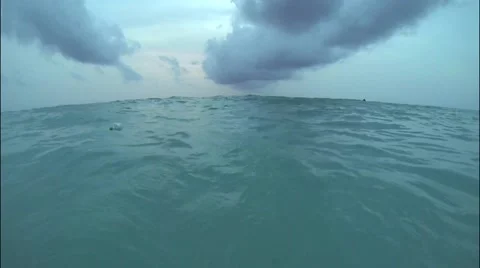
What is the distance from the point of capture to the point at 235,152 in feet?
33.9

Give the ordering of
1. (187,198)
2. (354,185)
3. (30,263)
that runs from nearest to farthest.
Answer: (30,263)
(187,198)
(354,185)

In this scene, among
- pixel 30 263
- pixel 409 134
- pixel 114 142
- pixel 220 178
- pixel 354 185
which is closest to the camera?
pixel 30 263

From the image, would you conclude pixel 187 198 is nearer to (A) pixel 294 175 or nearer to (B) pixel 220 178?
(B) pixel 220 178

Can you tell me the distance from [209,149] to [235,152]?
1.30m

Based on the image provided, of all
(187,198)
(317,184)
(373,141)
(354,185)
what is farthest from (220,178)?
(373,141)

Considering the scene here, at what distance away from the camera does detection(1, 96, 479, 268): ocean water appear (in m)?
4.70

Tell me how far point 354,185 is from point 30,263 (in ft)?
27.2

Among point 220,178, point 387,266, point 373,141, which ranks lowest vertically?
point 387,266

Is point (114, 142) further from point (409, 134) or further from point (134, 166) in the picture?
point (409, 134)

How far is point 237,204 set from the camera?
21.0 feet

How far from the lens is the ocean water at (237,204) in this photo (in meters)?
4.70

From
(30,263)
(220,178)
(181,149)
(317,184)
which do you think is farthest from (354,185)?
(30,263)

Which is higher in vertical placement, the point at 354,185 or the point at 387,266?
the point at 354,185

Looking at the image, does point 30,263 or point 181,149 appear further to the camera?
point 181,149
